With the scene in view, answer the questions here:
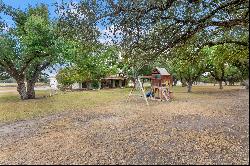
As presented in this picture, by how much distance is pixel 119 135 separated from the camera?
12781mm

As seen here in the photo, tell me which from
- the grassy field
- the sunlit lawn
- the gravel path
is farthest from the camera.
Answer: the sunlit lawn

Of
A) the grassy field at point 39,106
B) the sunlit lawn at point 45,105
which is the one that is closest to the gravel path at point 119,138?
the grassy field at point 39,106

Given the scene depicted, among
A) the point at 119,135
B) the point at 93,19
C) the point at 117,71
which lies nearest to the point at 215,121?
the point at 119,135

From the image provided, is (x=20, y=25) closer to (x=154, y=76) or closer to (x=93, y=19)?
(x=154, y=76)

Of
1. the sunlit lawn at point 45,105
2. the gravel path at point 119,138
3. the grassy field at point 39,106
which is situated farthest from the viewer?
the sunlit lawn at point 45,105

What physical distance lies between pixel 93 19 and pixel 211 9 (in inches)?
151

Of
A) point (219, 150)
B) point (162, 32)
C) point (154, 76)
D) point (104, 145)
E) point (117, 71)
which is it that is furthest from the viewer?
point (117, 71)

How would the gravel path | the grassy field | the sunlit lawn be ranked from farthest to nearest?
the sunlit lawn → the grassy field → the gravel path

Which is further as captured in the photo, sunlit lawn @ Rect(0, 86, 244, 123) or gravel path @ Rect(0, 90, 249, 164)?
sunlit lawn @ Rect(0, 86, 244, 123)

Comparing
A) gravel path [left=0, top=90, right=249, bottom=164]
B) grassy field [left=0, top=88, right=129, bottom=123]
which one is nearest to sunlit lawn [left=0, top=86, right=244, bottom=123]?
grassy field [left=0, top=88, right=129, bottom=123]

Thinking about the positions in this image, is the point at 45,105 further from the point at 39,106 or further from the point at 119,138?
the point at 119,138

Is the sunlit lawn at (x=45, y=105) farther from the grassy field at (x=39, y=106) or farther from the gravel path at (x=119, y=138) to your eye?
the gravel path at (x=119, y=138)

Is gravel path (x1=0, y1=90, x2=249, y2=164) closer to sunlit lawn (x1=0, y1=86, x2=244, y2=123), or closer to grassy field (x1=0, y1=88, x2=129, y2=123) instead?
grassy field (x1=0, y1=88, x2=129, y2=123)

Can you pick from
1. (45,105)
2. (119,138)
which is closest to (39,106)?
(45,105)
